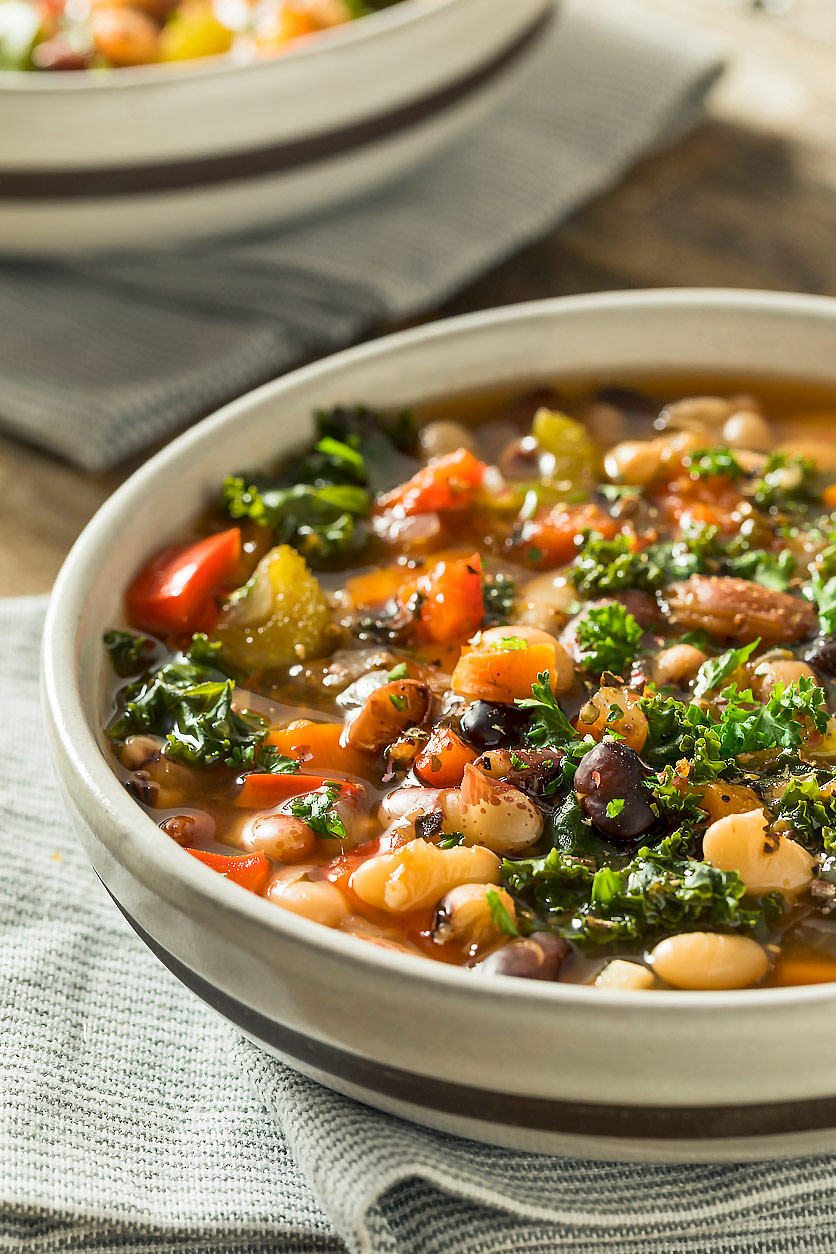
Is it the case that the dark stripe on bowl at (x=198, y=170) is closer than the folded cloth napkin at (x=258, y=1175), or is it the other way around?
the folded cloth napkin at (x=258, y=1175)

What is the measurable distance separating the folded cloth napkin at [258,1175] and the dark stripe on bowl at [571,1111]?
133mm

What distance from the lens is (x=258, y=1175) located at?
173 cm

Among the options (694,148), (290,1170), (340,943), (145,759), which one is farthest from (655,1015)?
(694,148)

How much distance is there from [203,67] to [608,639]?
197cm

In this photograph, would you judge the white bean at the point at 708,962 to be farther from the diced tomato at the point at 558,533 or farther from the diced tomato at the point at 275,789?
the diced tomato at the point at 558,533

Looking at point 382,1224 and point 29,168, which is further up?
point 29,168

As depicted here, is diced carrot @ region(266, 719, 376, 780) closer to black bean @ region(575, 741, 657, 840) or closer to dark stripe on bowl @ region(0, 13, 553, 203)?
black bean @ region(575, 741, 657, 840)

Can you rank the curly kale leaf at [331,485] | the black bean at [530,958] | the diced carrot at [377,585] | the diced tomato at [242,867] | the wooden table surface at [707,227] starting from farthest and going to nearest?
1. the wooden table surface at [707,227]
2. the curly kale leaf at [331,485]
3. the diced carrot at [377,585]
4. the diced tomato at [242,867]
5. the black bean at [530,958]

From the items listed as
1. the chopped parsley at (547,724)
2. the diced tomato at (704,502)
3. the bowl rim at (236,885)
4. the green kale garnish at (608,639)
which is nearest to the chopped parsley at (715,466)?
the diced tomato at (704,502)

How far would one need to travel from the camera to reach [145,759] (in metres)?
2.00

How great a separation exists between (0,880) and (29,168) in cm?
182

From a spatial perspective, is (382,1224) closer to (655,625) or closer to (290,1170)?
(290,1170)

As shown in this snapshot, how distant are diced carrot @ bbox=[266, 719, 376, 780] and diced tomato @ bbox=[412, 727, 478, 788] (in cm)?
10

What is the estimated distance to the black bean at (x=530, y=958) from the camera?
1582 millimetres
